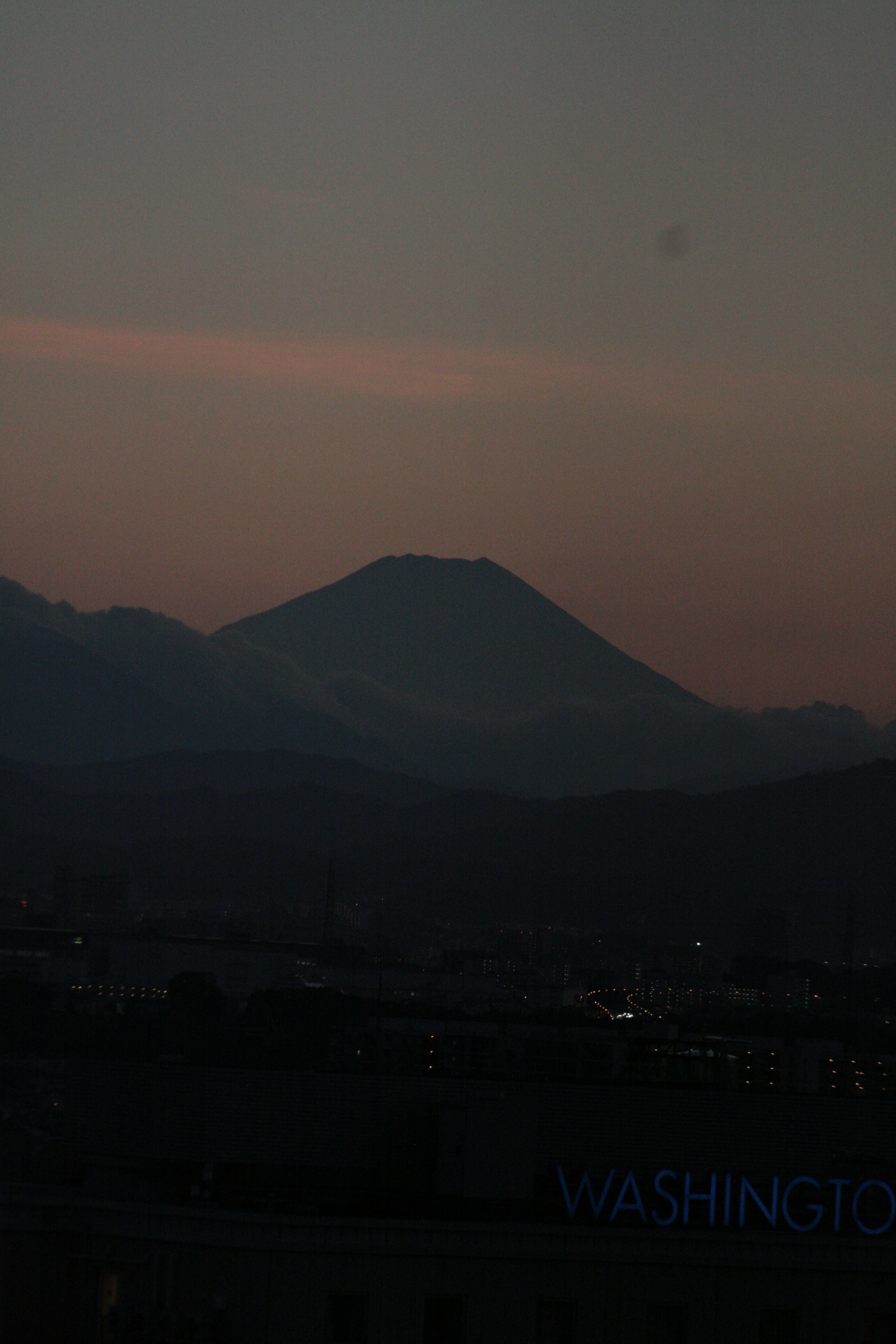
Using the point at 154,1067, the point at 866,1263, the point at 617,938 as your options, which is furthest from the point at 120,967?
the point at 866,1263

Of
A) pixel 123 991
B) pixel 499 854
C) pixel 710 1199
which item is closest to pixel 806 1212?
pixel 710 1199

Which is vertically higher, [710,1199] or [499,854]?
[499,854]

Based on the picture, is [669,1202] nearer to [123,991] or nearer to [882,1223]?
[882,1223]

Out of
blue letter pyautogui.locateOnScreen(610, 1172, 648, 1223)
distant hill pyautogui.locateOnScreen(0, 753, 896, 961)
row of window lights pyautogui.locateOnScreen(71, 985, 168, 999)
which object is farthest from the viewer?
distant hill pyautogui.locateOnScreen(0, 753, 896, 961)

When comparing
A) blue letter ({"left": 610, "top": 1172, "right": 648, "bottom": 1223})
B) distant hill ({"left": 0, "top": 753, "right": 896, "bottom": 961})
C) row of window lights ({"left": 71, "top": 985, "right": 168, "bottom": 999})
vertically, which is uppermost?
distant hill ({"left": 0, "top": 753, "right": 896, "bottom": 961})

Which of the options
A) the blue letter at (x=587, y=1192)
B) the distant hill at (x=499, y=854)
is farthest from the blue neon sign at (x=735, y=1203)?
the distant hill at (x=499, y=854)

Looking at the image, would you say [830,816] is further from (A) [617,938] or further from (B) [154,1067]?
(B) [154,1067]

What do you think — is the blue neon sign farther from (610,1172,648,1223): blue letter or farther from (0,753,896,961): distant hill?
(0,753,896,961): distant hill

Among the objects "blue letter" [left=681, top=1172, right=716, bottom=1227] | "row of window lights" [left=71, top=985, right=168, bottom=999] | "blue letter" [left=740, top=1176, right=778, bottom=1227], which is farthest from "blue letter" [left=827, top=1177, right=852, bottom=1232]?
"row of window lights" [left=71, top=985, right=168, bottom=999]
